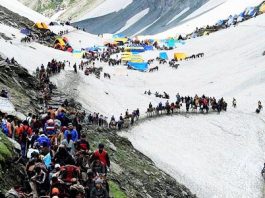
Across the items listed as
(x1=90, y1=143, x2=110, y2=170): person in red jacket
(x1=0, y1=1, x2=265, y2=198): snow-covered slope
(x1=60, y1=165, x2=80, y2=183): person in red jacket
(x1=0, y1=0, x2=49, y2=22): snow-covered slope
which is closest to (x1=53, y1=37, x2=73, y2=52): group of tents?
(x1=0, y1=1, x2=265, y2=198): snow-covered slope

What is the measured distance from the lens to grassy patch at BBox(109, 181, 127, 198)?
77.4 feet

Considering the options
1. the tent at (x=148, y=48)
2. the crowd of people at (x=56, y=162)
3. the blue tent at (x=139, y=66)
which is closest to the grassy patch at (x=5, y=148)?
→ the crowd of people at (x=56, y=162)

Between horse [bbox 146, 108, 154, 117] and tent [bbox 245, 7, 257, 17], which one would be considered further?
tent [bbox 245, 7, 257, 17]

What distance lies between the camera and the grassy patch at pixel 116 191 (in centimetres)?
2358

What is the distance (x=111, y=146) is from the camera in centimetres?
3369

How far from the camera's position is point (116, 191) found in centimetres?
2416

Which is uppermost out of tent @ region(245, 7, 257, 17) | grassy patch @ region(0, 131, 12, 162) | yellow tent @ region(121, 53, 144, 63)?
tent @ region(245, 7, 257, 17)

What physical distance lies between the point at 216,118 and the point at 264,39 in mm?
48124

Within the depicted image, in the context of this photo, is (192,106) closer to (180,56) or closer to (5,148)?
(5,148)

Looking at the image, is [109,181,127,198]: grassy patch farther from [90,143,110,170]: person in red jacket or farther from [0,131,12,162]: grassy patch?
[0,131,12,162]: grassy patch

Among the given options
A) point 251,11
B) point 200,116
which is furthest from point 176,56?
point 200,116

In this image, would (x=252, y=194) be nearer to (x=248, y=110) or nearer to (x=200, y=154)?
(x=200, y=154)

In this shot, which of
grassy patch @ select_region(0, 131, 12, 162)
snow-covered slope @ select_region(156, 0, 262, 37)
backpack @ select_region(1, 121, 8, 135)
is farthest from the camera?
snow-covered slope @ select_region(156, 0, 262, 37)

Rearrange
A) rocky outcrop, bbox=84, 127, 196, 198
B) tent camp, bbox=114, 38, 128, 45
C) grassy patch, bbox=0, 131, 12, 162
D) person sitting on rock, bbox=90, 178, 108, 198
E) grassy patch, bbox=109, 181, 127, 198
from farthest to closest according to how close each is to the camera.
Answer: tent camp, bbox=114, 38, 128, 45, rocky outcrop, bbox=84, 127, 196, 198, grassy patch, bbox=109, 181, 127, 198, grassy patch, bbox=0, 131, 12, 162, person sitting on rock, bbox=90, 178, 108, 198
